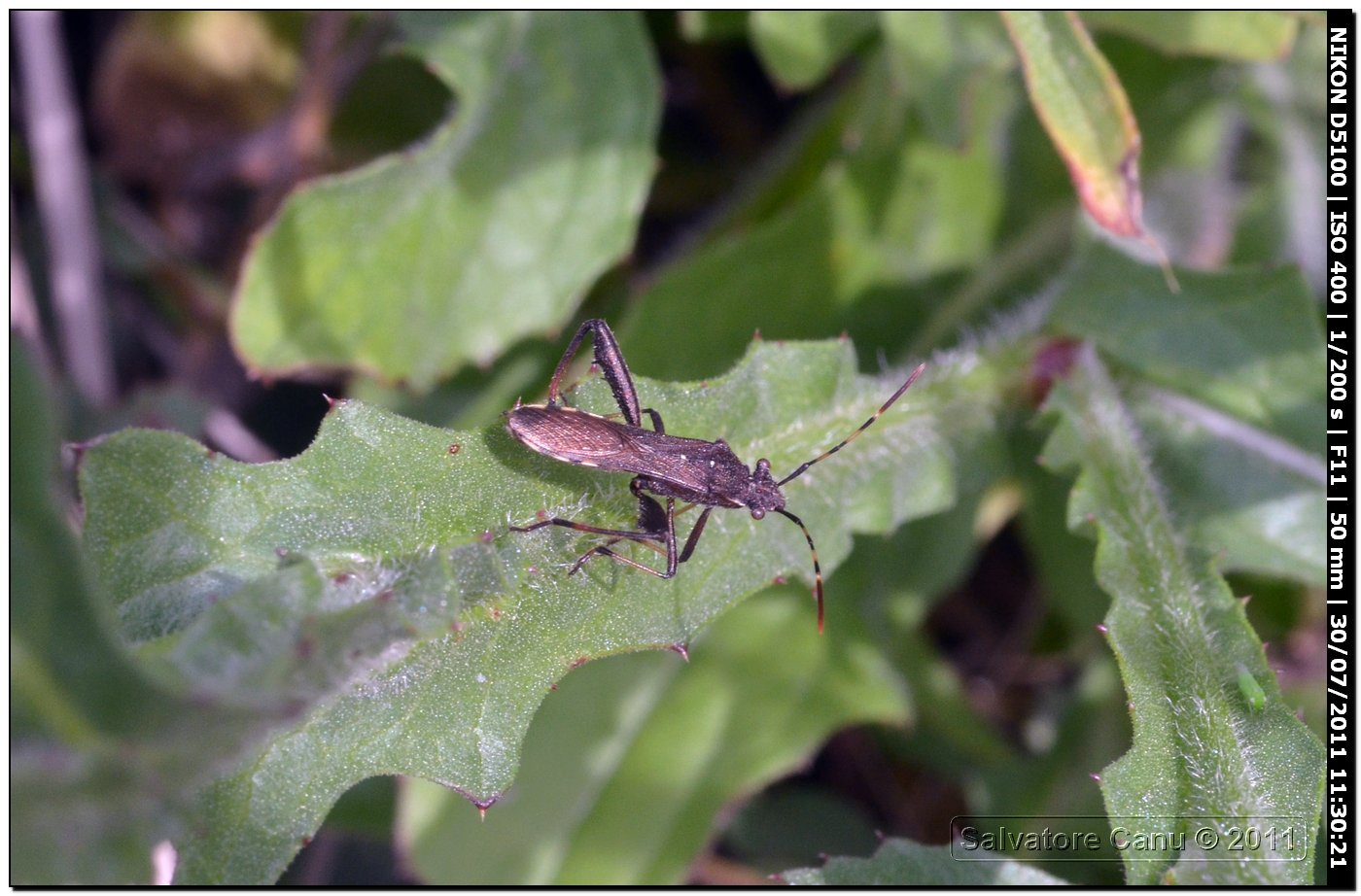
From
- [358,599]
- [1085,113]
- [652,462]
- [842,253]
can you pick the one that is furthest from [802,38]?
[358,599]

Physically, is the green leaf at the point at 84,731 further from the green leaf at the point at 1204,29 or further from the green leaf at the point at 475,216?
the green leaf at the point at 1204,29

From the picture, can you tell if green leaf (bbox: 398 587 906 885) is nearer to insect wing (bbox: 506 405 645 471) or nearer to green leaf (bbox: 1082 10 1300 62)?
insect wing (bbox: 506 405 645 471)

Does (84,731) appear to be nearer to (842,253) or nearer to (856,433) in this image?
(856,433)

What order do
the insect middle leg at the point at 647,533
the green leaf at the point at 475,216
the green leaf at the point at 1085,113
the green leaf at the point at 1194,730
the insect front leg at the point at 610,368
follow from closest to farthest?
1. the green leaf at the point at 1194,730
2. the insect middle leg at the point at 647,533
3. the green leaf at the point at 1085,113
4. the insect front leg at the point at 610,368
5. the green leaf at the point at 475,216

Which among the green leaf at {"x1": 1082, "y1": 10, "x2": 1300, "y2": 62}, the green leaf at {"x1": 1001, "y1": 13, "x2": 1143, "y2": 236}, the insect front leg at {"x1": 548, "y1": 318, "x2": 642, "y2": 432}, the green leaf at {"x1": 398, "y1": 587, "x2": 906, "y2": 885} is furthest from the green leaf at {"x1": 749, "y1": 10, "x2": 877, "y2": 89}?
the green leaf at {"x1": 398, "y1": 587, "x2": 906, "y2": 885}

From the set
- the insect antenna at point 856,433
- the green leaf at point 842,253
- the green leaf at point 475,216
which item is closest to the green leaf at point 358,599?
the insect antenna at point 856,433

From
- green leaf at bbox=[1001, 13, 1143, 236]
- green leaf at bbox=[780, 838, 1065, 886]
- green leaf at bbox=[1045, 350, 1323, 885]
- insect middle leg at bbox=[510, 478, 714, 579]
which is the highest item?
green leaf at bbox=[1001, 13, 1143, 236]

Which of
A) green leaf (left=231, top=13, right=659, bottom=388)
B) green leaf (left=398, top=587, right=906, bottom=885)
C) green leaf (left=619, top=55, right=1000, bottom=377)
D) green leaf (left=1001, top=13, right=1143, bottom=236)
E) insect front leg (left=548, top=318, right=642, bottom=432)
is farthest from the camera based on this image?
green leaf (left=619, top=55, right=1000, bottom=377)
